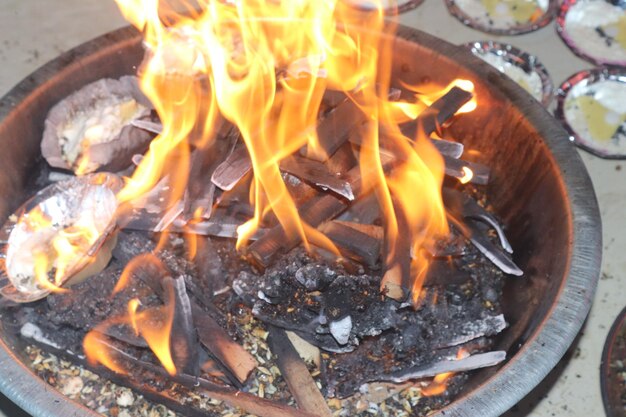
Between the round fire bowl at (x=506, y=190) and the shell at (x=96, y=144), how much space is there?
0.14ft

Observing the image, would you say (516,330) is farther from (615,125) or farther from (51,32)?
(51,32)

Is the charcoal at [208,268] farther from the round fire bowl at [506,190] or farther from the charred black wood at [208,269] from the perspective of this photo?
the round fire bowl at [506,190]

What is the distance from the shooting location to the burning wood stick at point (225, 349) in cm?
226

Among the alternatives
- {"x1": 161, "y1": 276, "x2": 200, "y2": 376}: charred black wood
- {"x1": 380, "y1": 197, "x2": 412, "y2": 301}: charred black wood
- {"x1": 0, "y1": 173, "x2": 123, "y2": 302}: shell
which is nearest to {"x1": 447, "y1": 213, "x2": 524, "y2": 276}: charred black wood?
{"x1": 380, "y1": 197, "x2": 412, "y2": 301}: charred black wood

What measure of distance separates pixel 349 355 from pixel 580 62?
243cm

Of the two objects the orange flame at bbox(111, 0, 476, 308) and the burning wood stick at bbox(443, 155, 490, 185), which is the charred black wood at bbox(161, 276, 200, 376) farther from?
the burning wood stick at bbox(443, 155, 490, 185)

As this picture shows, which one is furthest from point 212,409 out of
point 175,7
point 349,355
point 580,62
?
point 580,62

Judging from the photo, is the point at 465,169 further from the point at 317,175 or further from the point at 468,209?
the point at 317,175

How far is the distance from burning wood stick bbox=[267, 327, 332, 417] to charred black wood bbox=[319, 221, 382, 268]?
354mm

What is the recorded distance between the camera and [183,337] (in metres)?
2.28

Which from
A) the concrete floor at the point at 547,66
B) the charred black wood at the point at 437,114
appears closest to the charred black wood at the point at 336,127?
the charred black wood at the point at 437,114

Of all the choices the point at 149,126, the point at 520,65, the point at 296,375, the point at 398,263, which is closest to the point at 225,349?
the point at 296,375

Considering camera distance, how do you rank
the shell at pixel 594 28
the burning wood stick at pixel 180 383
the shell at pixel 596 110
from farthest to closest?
the shell at pixel 594 28 → the shell at pixel 596 110 → the burning wood stick at pixel 180 383

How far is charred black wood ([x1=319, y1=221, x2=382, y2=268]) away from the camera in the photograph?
2.32m
